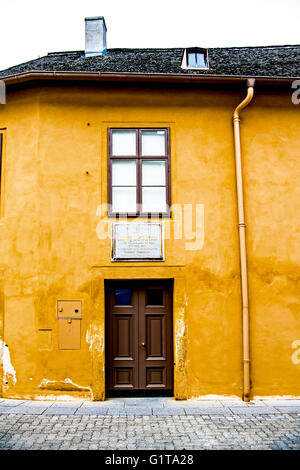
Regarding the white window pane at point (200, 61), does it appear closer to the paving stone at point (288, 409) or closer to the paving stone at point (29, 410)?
the paving stone at point (288, 409)

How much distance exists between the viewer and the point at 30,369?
7.83 m

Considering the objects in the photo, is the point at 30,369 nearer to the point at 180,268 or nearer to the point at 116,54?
the point at 180,268

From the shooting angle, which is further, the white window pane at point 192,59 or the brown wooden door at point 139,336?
the white window pane at point 192,59

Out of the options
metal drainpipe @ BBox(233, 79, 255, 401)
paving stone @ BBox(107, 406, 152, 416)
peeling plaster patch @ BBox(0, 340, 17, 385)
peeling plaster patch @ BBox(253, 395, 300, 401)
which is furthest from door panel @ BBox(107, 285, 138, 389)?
peeling plaster patch @ BBox(253, 395, 300, 401)

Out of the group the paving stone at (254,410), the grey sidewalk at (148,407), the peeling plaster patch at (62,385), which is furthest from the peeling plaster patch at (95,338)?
the paving stone at (254,410)

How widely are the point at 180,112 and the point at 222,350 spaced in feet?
16.3

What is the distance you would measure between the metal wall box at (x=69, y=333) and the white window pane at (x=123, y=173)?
2.92 m

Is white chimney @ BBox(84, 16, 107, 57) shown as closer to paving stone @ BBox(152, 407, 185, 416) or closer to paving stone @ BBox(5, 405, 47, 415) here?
paving stone @ BBox(5, 405, 47, 415)

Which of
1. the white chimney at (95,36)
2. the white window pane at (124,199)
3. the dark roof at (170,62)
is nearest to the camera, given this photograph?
the white window pane at (124,199)

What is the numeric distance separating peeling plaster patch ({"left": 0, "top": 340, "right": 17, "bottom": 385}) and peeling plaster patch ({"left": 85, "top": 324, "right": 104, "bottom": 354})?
5.17 ft

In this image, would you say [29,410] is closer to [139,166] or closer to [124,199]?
→ [124,199]

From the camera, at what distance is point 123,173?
27.7ft

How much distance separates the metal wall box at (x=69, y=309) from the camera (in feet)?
26.1

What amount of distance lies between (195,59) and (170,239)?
15.2ft
